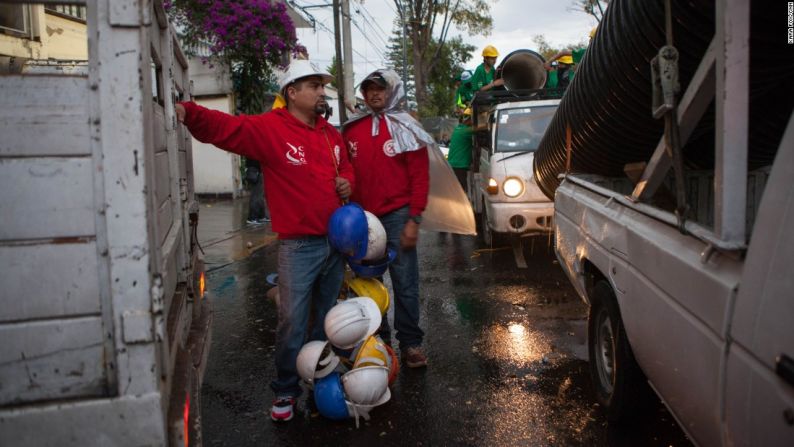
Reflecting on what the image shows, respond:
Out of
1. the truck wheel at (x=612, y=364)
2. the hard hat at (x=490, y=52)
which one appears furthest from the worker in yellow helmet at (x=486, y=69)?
the truck wheel at (x=612, y=364)

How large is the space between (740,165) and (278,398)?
9.05ft

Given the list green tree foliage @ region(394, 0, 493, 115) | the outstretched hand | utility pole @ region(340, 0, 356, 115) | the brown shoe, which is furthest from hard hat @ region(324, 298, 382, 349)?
green tree foliage @ region(394, 0, 493, 115)

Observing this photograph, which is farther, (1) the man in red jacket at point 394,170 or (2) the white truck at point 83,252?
(1) the man in red jacket at point 394,170

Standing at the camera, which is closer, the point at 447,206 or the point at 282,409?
the point at 282,409

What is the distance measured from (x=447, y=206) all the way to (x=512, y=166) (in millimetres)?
3073

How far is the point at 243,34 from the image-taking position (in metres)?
13.3

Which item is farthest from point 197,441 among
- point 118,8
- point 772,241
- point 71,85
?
point 772,241

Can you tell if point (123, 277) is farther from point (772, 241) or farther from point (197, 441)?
point (772, 241)

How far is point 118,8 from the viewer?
67.0 inches

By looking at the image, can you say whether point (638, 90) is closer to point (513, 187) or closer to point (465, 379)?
point (465, 379)

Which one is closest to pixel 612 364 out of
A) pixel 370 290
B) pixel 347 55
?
pixel 370 290

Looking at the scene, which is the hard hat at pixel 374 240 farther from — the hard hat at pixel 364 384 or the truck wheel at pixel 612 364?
the truck wheel at pixel 612 364

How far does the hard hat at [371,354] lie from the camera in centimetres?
353

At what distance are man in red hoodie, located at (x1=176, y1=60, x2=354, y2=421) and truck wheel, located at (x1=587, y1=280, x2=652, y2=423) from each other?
1.64m
